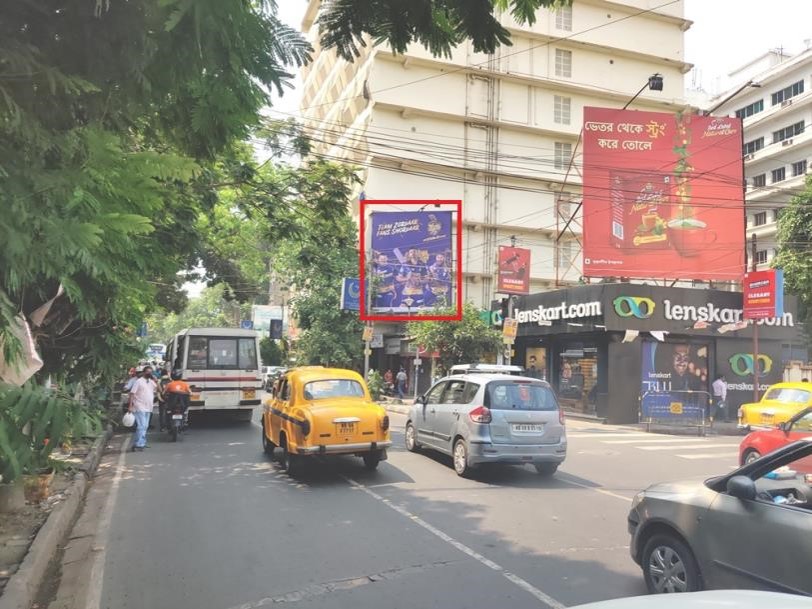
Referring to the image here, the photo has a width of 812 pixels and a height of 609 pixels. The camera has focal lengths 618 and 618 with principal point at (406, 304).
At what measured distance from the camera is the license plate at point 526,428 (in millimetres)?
9712

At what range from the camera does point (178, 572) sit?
18.0 feet

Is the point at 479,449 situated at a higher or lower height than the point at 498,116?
lower

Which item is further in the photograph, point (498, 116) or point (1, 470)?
point (498, 116)

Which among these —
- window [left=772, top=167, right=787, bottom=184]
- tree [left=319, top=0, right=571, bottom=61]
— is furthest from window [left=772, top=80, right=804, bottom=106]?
tree [left=319, top=0, right=571, bottom=61]

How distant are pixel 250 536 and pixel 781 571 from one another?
192 inches

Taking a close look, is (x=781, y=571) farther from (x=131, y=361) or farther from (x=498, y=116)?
(x=498, y=116)

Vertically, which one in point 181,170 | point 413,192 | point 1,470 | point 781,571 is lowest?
point 781,571

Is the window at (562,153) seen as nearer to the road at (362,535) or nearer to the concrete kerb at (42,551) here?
the road at (362,535)

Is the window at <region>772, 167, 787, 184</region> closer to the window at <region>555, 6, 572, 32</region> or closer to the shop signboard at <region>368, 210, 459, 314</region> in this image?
the window at <region>555, 6, 572, 32</region>

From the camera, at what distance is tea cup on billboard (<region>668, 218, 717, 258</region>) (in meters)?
24.6

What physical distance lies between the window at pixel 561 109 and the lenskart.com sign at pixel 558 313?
1984cm

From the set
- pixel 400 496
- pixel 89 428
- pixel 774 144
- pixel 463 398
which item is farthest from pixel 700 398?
pixel 774 144

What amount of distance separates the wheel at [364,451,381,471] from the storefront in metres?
13.5

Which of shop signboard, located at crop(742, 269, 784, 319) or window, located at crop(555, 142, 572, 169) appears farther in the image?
window, located at crop(555, 142, 572, 169)
